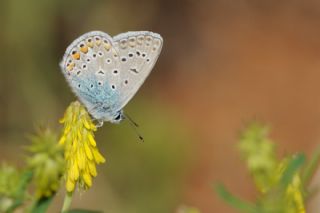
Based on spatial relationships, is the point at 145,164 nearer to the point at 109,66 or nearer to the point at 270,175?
the point at 109,66

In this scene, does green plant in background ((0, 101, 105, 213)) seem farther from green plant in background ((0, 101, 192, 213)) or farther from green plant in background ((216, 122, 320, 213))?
green plant in background ((216, 122, 320, 213))

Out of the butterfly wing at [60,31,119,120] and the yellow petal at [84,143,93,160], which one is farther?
the butterfly wing at [60,31,119,120]

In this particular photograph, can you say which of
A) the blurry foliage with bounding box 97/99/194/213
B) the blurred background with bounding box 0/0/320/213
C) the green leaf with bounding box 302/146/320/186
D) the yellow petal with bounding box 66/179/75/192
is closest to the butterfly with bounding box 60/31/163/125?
the yellow petal with bounding box 66/179/75/192

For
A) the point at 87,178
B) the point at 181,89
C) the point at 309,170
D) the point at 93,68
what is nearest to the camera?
the point at 309,170

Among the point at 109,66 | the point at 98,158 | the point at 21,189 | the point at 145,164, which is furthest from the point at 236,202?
the point at 145,164

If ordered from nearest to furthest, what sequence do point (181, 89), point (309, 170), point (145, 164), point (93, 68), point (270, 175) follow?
point (270, 175) < point (309, 170) < point (93, 68) < point (145, 164) < point (181, 89)

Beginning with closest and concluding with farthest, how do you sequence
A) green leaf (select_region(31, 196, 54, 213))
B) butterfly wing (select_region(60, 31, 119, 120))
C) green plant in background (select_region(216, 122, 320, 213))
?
green plant in background (select_region(216, 122, 320, 213)), green leaf (select_region(31, 196, 54, 213)), butterfly wing (select_region(60, 31, 119, 120))

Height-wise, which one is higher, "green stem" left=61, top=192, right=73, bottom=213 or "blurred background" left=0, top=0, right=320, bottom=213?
"blurred background" left=0, top=0, right=320, bottom=213
